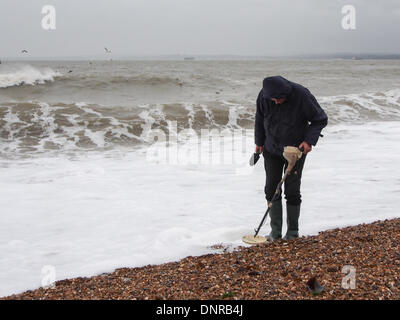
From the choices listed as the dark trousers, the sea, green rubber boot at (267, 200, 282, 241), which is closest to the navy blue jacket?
the dark trousers

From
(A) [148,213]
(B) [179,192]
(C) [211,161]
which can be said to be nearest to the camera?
(A) [148,213]

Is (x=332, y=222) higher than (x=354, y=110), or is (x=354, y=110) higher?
(x=354, y=110)

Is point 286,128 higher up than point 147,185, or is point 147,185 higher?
point 286,128

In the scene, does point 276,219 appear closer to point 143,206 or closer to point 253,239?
point 253,239

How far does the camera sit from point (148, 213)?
A: 605 centimetres

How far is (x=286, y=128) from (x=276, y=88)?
1.57 feet

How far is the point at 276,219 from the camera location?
183 inches

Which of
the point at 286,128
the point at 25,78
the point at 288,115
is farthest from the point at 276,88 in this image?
the point at 25,78

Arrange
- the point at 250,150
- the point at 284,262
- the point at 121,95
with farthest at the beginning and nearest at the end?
the point at 121,95
the point at 250,150
the point at 284,262

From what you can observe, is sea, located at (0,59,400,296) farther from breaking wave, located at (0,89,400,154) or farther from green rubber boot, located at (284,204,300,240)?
green rubber boot, located at (284,204,300,240)

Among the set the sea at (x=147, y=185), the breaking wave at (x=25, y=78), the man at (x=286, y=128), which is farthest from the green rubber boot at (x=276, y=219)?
the breaking wave at (x=25, y=78)

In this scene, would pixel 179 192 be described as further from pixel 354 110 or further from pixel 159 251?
pixel 354 110
